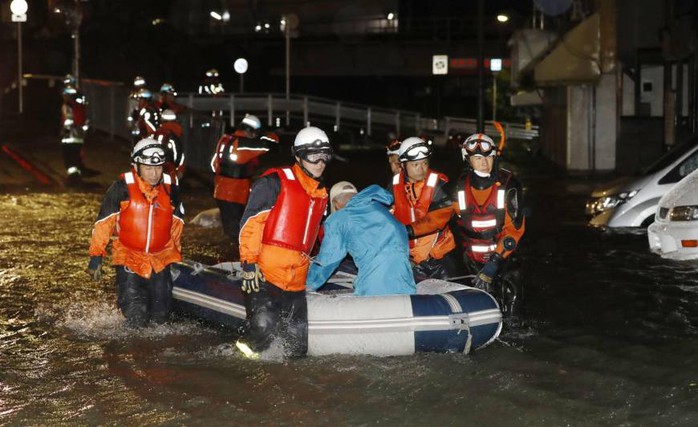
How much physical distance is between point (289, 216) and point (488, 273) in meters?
1.82

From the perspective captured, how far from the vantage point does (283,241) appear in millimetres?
7844

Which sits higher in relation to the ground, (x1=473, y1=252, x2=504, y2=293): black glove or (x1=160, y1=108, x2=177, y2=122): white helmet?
(x1=160, y1=108, x2=177, y2=122): white helmet

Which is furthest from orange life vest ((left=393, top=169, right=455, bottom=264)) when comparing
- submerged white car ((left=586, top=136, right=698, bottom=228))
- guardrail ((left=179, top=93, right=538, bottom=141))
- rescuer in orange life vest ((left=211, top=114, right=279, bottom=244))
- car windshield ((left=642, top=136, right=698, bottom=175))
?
guardrail ((left=179, top=93, right=538, bottom=141))

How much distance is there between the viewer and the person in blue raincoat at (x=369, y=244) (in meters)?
7.98

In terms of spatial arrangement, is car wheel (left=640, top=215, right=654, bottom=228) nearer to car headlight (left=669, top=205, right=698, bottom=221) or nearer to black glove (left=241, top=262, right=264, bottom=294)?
car headlight (left=669, top=205, right=698, bottom=221)

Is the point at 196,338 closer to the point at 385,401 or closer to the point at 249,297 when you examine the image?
the point at 249,297

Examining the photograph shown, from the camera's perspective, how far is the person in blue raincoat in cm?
798

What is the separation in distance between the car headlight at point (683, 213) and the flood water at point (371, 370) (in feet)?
1.95

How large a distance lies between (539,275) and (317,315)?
4.75 metres

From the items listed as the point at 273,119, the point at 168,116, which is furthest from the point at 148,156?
the point at 273,119

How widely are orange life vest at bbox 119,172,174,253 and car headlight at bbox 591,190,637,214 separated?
7389 mm

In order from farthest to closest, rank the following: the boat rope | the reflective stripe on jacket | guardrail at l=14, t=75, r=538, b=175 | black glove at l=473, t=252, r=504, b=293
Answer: guardrail at l=14, t=75, r=538, b=175 < the boat rope < black glove at l=473, t=252, r=504, b=293 < the reflective stripe on jacket

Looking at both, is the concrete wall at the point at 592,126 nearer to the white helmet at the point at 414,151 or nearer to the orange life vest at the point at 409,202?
the orange life vest at the point at 409,202

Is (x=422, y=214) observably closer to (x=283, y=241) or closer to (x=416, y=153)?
(x=416, y=153)
